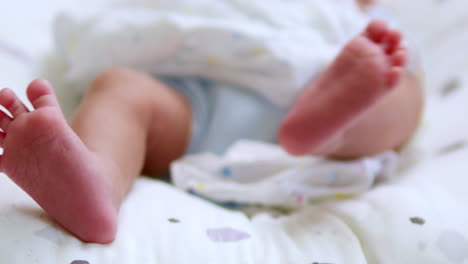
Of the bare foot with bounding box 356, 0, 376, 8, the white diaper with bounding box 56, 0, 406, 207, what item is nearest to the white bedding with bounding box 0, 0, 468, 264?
the white diaper with bounding box 56, 0, 406, 207

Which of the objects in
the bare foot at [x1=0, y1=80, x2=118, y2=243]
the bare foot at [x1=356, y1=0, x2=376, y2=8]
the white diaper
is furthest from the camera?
the bare foot at [x1=356, y1=0, x2=376, y2=8]

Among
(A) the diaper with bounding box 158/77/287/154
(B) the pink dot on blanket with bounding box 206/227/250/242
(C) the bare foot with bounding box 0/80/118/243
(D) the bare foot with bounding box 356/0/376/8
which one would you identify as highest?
(D) the bare foot with bounding box 356/0/376/8

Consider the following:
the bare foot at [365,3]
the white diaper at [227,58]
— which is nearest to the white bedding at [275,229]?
the white diaper at [227,58]

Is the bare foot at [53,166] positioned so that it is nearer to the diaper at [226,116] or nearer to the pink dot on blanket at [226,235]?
the pink dot on blanket at [226,235]

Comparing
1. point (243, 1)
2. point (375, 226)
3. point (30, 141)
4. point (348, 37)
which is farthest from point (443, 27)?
point (30, 141)

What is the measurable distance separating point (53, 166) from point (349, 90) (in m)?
0.36

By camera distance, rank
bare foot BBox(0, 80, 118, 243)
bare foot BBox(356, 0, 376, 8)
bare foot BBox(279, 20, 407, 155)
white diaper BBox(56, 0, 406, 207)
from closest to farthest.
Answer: bare foot BBox(0, 80, 118, 243), bare foot BBox(279, 20, 407, 155), white diaper BBox(56, 0, 406, 207), bare foot BBox(356, 0, 376, 8)

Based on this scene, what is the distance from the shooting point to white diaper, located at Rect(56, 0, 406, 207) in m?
0.74

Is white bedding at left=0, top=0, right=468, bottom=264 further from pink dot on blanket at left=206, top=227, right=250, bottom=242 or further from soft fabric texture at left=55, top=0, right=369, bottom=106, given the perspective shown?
soft fabric texture at left=55, top=0, right=369, bottom=106

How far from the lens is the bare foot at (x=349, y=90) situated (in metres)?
0.60

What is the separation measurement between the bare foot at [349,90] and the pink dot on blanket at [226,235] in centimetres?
16

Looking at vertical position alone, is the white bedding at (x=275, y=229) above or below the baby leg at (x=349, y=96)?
below

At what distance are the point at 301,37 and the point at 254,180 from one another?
0.27 meters

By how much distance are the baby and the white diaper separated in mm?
50
